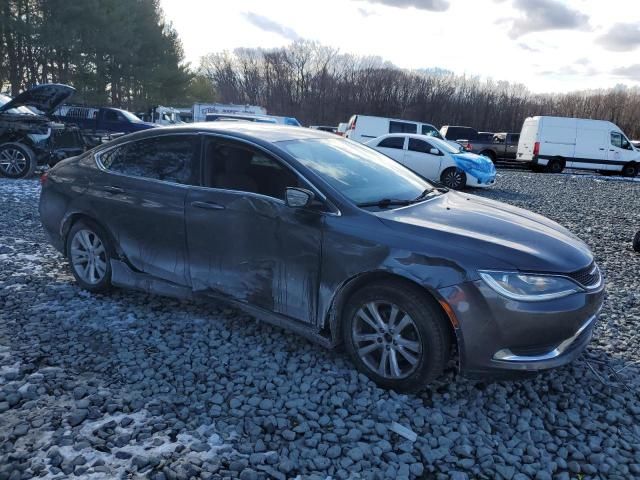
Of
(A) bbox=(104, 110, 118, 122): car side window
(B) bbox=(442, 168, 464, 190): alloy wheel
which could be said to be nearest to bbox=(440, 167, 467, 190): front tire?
(B) bbox=(442, 168, 464, 190): alloy wheel

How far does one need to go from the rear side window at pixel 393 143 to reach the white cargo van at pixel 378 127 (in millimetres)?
6225

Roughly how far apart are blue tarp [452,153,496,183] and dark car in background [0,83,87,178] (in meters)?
9.88

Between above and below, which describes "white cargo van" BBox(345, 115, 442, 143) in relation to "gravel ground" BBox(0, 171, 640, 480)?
above

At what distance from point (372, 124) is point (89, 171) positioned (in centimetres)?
1752

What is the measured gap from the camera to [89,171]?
4.34m

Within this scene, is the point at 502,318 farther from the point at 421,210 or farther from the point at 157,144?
the point at 157,144

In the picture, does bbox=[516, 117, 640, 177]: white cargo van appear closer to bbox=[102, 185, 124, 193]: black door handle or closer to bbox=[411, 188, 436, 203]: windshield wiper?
bbox=[411, 188, 436, 203]: windshield wiper

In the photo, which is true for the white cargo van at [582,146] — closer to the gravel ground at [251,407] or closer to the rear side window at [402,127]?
the rear side window at [402,127]

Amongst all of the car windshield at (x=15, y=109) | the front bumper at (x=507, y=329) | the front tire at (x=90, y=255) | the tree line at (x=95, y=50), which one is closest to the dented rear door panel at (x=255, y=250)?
the front bumper at (x=507, y=329)

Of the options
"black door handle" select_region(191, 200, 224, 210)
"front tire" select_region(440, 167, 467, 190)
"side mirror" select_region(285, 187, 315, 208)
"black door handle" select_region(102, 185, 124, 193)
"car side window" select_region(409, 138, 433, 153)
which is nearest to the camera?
"side mirror" select_region(285, 187, 315, 208)

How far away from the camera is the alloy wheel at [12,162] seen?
10.4 m

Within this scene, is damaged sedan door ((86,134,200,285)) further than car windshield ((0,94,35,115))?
No

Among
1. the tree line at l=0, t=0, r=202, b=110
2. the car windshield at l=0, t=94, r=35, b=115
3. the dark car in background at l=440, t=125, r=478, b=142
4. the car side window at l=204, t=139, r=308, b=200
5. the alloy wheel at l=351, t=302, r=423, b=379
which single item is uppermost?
the tree line at l=0, t=0, r=202, b=110

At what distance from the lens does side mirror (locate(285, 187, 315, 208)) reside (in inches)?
121
